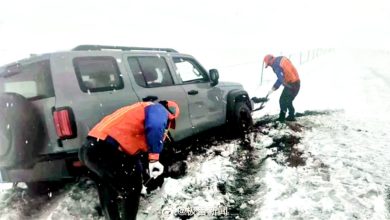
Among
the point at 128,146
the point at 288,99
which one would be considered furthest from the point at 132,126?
the point at 288,99

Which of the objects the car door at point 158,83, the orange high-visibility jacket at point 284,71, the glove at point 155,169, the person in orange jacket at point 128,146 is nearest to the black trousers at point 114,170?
the person in orange jacket at point 128,146

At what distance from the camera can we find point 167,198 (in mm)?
5270

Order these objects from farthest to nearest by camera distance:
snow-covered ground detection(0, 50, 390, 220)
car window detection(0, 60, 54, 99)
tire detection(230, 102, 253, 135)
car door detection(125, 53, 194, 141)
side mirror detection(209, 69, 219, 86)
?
tire detection(230, 102, 253, 135)
side mirror detection(209, 69, 219, 86)
car door detection(125, 53, 194, 141)
snow-covered ground detection(0, 50, 390, 220)
car window detection(0, 60, 54, 99)

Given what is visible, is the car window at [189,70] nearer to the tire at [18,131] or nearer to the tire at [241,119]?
the tire at [241,119]

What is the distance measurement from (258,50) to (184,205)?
3983 centimetres

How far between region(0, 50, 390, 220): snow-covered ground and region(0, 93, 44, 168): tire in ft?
2.74

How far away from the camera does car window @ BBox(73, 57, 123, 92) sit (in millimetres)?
4922

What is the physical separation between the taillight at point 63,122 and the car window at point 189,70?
2.44 metres

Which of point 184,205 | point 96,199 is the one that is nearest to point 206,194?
point 184,205

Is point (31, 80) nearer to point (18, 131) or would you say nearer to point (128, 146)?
point (18, 131)

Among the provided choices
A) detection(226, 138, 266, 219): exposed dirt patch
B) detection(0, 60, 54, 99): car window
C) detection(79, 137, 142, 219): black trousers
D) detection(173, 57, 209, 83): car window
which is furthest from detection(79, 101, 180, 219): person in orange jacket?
detection(173, 57, 209, 83): car window

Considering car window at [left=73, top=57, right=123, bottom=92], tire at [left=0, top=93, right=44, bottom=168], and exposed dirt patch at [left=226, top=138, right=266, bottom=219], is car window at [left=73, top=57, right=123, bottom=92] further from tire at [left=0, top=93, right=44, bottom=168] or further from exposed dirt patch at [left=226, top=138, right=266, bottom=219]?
exposed dirt patch at [left=226, top=138, right=266, bottom=219]

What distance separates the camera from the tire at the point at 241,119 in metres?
7.91

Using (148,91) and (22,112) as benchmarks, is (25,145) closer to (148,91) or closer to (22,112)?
(22,112)
